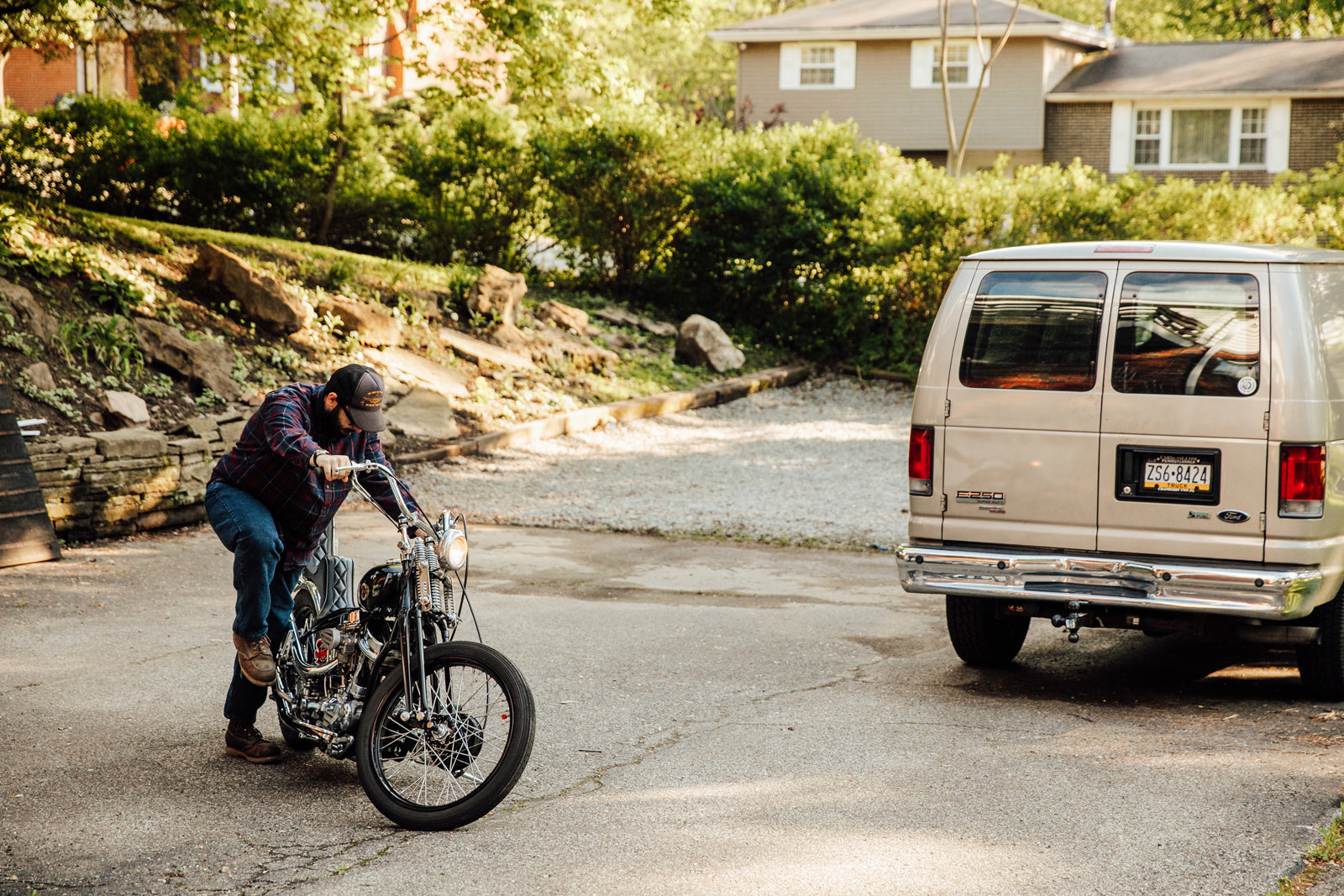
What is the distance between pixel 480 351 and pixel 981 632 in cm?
971

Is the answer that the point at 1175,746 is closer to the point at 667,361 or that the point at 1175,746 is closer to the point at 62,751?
the point at 62,751

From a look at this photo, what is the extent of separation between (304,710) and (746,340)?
1513 centimetres

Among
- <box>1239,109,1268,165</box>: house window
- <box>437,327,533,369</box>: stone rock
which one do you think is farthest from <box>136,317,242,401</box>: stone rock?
<box>1239,109,1268,165</box>: house window

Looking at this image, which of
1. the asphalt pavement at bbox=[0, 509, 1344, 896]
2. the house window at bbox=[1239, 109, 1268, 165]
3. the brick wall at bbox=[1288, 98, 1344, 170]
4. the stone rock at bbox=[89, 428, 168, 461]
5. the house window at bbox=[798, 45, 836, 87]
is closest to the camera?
the asphalt pavement at bbox=[0, 509, 1344, 896]

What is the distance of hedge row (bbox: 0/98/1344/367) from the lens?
1733cm

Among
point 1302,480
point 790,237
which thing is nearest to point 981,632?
point 1302,480

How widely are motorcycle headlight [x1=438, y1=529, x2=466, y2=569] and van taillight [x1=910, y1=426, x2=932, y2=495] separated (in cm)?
260

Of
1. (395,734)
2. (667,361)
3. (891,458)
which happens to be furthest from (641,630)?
(667,361)

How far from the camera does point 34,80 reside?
33.6 meters

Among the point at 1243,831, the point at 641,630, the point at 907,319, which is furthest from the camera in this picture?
the point at 907,319

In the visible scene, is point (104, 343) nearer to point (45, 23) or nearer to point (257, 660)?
point (45, 23)

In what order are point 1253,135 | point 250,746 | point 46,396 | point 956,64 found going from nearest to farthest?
point 250,746 < point 46,396 < point 1253,135 < point 956,64

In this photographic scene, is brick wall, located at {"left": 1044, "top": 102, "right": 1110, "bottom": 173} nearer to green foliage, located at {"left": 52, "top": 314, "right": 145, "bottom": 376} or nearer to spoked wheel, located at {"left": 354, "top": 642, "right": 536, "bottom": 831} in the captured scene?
green foliage, located at {"left": 52, "top": 314, "right": 145, "bottom": 376}

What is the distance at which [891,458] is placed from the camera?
13.9 metres
